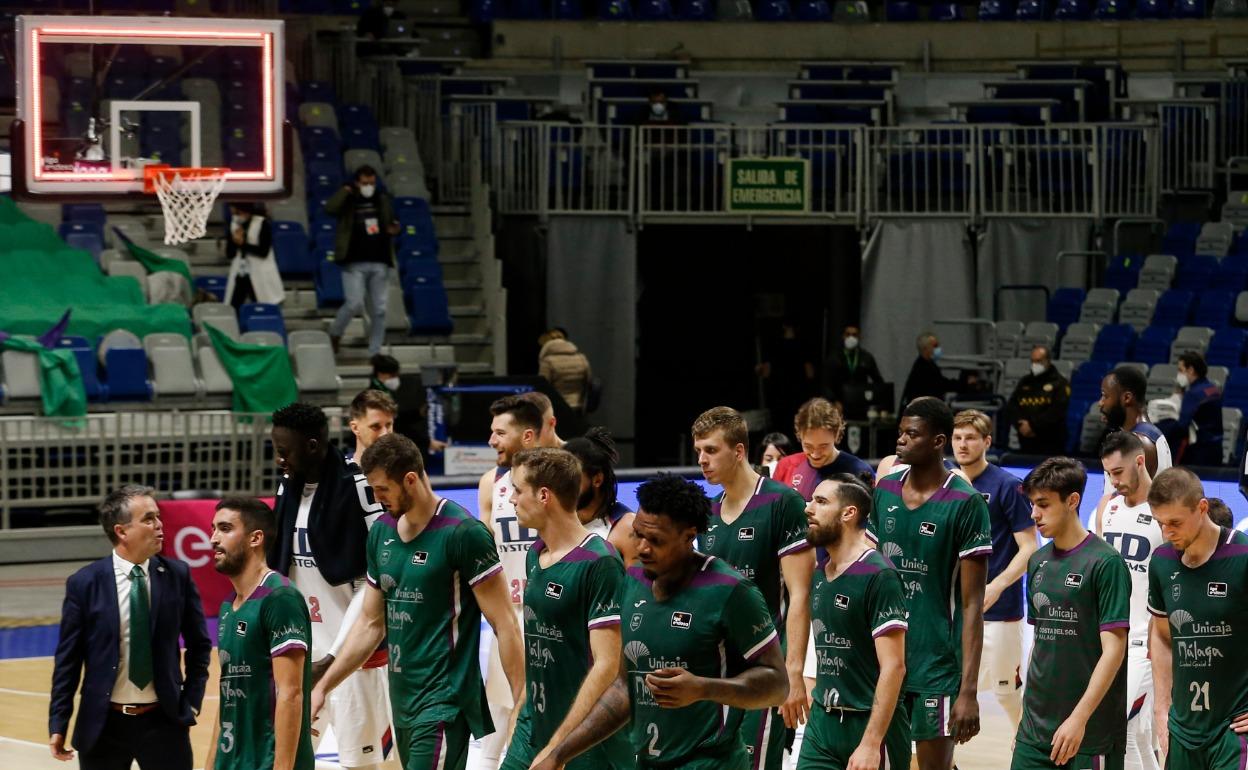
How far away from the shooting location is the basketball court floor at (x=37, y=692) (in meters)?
10.2

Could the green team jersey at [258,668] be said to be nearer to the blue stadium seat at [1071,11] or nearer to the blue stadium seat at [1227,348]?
the blue stadium seat at [1227,348]

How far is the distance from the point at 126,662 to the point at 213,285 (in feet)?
41.4

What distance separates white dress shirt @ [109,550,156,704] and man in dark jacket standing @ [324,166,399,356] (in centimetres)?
1108

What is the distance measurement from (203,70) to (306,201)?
249 inches

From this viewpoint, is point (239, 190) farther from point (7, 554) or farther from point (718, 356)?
point (718, 356)

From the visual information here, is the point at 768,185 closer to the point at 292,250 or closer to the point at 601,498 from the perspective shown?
the point at 292,250

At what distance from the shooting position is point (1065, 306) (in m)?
20.8

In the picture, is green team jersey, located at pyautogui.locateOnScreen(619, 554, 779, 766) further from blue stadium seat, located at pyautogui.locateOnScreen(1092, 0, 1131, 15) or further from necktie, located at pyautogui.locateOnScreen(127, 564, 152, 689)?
blue stadium seat, located at pyautogui.locateOnScreen(1092, 0, 1131, 15)

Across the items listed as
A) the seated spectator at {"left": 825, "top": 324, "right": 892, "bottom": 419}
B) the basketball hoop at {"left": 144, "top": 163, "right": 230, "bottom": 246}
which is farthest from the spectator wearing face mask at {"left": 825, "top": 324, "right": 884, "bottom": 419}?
the basketball hoop at {"left": 144, "top": 163, "right": 230, "bottom": 246}

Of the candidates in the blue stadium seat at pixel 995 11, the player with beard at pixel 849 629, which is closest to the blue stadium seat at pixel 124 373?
the player with beard at pixel 849 629

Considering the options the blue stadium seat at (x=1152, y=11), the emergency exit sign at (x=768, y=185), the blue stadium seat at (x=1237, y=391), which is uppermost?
the blue stadium seat at (x=1152, y=11)

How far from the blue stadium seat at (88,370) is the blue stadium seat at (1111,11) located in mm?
14677

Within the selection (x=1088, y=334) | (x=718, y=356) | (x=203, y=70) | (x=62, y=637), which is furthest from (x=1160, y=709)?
(x=718, y=356)

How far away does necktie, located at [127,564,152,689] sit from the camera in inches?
299
